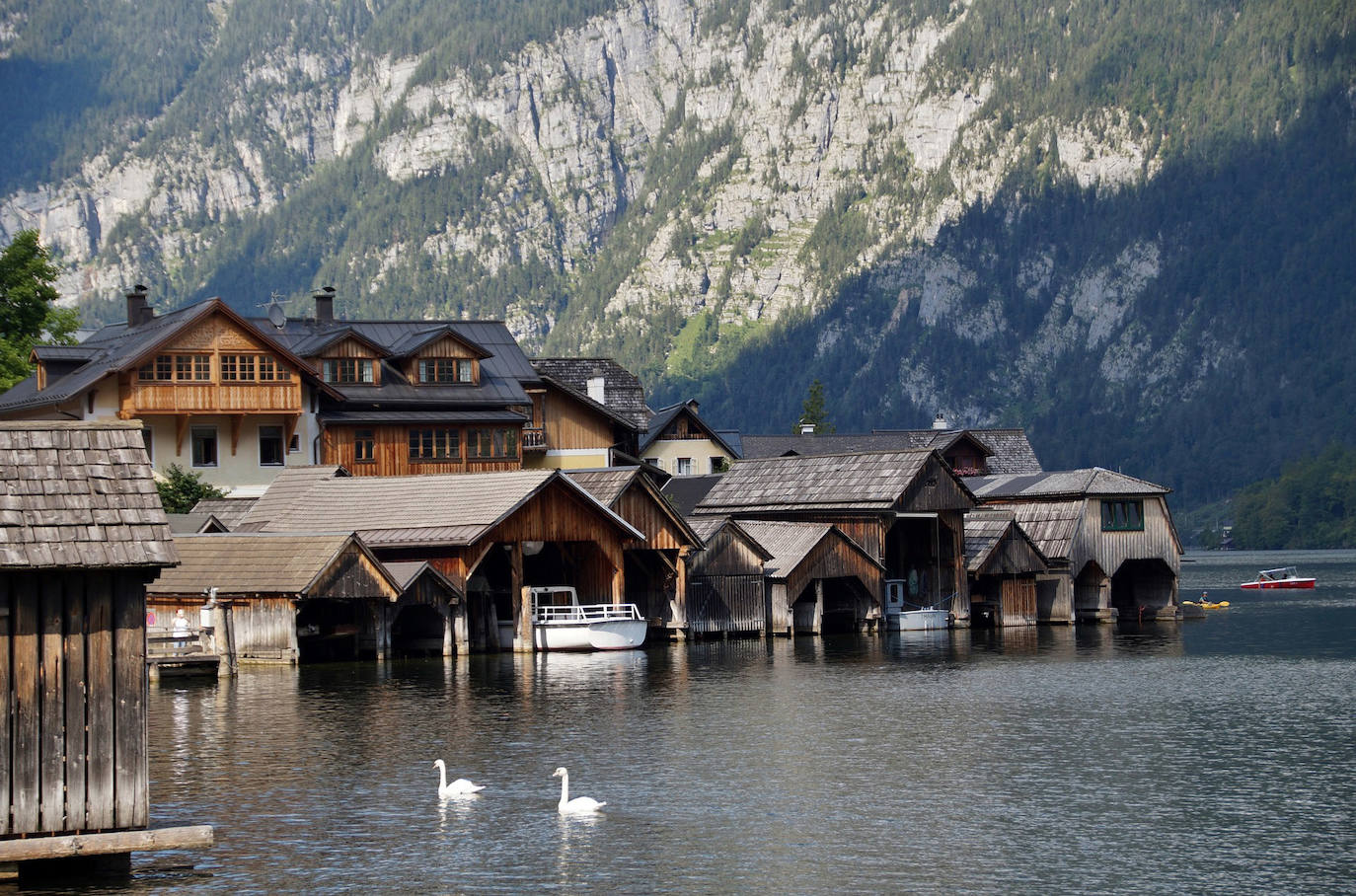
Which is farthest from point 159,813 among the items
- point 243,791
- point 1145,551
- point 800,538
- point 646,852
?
point 1145,551

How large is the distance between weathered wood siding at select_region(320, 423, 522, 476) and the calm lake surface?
30009 mm

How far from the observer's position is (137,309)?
103m

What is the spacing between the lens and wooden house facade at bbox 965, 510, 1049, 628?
8975 centimetres

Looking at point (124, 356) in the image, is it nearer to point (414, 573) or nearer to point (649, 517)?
point (414, 573)

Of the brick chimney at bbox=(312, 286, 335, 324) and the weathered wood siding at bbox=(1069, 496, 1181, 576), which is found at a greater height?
the brick chimney at bbox=(312, 286, 335, 324)

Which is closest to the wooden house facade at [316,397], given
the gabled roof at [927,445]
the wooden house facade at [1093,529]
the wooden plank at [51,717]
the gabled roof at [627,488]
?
the gabled roof at [627,488]

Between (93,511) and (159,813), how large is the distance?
9.85 meters

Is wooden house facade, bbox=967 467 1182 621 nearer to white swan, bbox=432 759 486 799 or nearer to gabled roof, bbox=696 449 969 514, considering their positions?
gabled roof, bbox=696 449 969 514

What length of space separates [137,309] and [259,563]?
41319 mm

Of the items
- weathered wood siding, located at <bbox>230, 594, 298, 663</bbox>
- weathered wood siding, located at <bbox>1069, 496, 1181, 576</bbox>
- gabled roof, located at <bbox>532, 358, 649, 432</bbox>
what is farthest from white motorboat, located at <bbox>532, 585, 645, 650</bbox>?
gabled roof, located at <bbox>532, 358, 649, 432</bbox>

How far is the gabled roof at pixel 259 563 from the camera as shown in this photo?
213 ft

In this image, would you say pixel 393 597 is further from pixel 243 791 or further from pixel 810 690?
pixel 243 791

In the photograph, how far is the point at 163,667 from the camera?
64.7 metres

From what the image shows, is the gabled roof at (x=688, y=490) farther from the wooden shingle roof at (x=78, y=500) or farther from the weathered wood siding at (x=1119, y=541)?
the wooden shingle roof at (x=78, y=500)
